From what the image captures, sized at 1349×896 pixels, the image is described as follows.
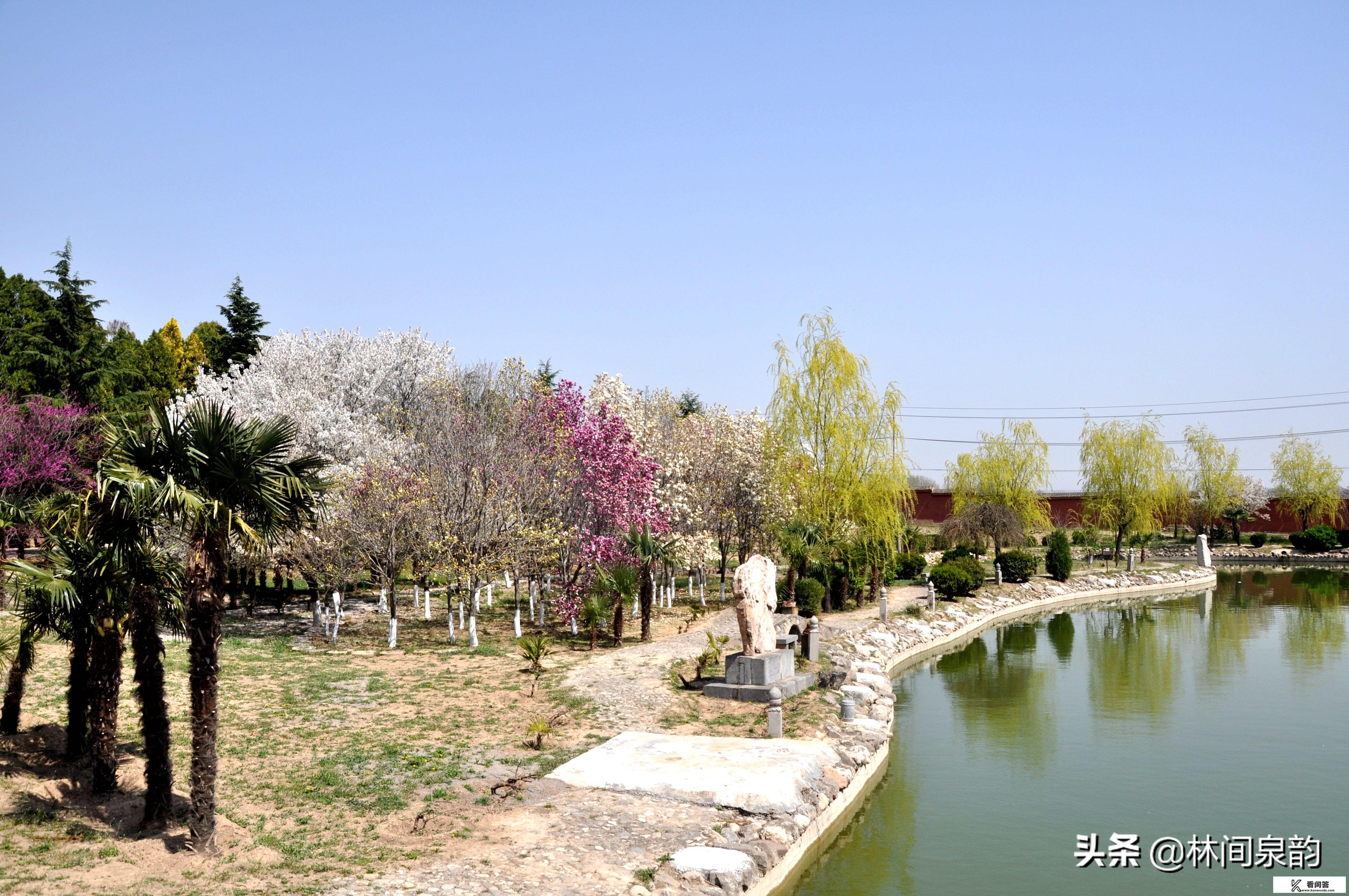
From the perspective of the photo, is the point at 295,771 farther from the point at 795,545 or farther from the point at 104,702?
the point at 795,545

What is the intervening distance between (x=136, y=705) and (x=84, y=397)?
94.7 feet

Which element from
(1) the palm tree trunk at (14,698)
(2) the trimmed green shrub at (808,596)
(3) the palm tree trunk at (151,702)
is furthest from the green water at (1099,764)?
(1) the palm tree trunk at (14,698)

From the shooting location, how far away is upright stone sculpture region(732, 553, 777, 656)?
19.6m

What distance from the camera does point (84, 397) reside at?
39.5 metres

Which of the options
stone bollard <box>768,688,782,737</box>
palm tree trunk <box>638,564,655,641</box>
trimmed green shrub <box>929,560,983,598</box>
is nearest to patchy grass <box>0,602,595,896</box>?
stone bollard <box>768,688,782,737</box>

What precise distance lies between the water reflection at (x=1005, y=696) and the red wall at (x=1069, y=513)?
3960 cm

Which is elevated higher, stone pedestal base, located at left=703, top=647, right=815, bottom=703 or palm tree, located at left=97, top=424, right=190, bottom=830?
palm tree, located at left=97, top=424, right=190, bottom=830

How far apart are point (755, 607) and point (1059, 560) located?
3178cm

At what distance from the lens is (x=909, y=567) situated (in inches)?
1705

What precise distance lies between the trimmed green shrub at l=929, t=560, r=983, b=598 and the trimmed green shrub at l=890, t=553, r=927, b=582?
3337 mm

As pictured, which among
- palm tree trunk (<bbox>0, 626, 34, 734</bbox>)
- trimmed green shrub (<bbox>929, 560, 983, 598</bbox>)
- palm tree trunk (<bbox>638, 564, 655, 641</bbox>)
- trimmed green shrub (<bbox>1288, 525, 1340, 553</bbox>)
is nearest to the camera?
palm tree trunk (<bbox>0, 626, 34, 734</bbox>)

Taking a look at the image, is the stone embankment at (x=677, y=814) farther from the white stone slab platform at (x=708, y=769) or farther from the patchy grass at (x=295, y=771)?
the patchy grass at (x=295, y=771)

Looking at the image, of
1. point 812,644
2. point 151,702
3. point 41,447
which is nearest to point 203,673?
point 151,702

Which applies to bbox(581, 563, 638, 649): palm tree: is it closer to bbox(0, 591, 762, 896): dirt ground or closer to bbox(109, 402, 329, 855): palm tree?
bbox(0, 591, 762, 896): dirt ground
